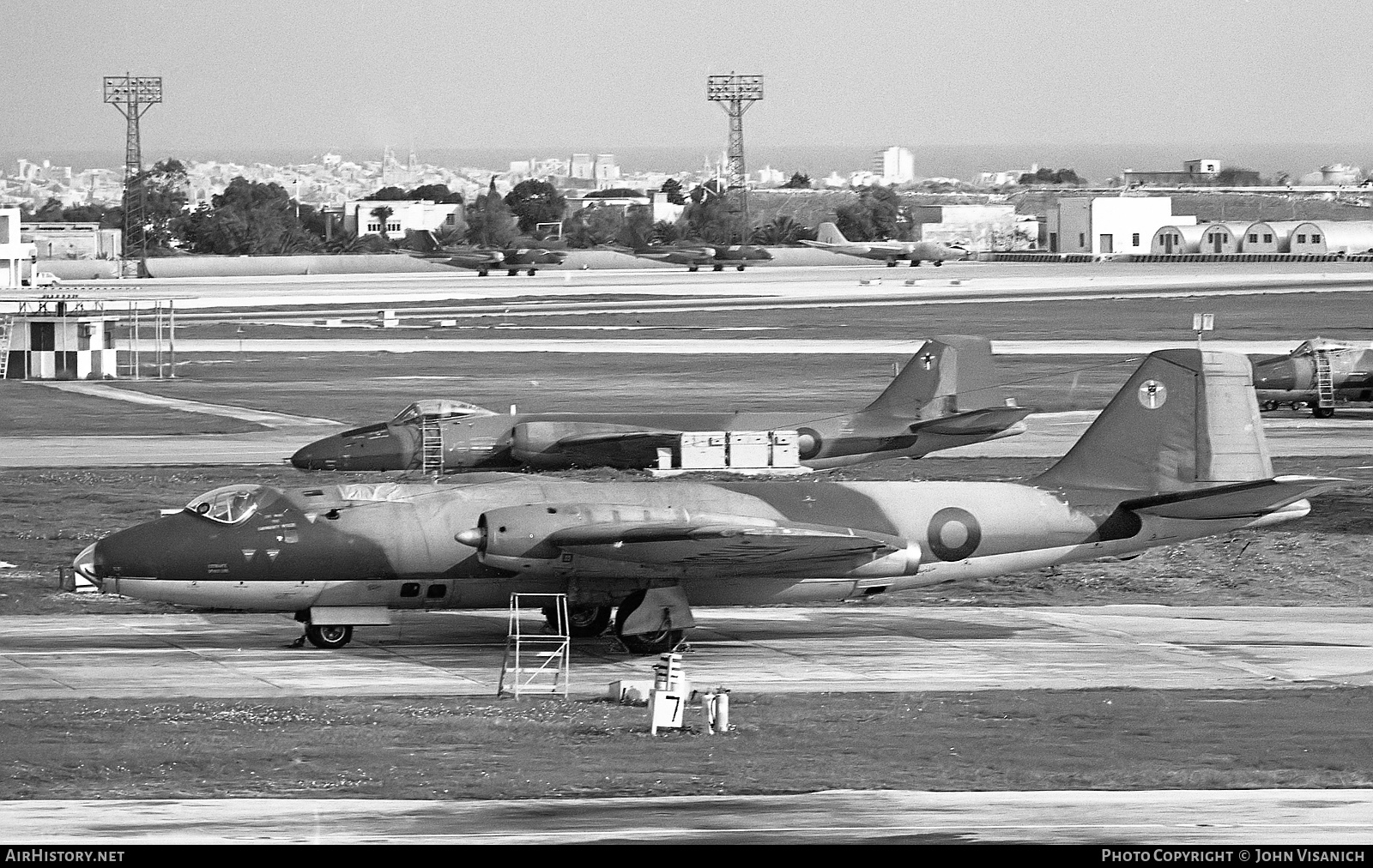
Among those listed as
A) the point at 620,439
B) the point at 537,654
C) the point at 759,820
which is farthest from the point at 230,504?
the point at 620,439

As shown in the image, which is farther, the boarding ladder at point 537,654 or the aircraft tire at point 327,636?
the aircraft tire at point 327,636

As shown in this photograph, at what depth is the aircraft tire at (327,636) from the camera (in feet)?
102

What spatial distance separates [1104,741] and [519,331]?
9162 centimetres

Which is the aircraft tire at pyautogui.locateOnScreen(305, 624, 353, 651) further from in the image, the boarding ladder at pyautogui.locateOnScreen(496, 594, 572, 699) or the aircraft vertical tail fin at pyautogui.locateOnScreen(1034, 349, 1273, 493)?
the aircraft vertical tail fin at pyautogui.locateOnScreen(1034, 349, 1273, 493)

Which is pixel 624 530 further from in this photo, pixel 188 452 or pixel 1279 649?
pixel 188 452

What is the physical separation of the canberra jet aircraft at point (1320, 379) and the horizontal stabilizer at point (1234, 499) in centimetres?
3595

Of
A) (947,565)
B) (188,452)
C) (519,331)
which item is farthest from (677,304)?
(947,565)

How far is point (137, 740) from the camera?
24.1 m

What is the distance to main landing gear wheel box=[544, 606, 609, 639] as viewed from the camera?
31.7 metres

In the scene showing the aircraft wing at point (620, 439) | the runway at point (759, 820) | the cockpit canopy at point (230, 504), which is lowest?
the runway at point (759, 820)

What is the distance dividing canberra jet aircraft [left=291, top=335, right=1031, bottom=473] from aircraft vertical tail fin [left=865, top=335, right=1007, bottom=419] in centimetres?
2

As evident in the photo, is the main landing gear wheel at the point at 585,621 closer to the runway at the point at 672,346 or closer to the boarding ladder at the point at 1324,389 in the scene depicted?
the boarding ladder at the point at 1324,389

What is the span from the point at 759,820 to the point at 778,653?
463 inches

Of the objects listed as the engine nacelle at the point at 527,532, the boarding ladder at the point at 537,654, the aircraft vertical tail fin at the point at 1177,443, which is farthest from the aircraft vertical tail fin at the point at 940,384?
the engine nacelle at the point at 527,532
